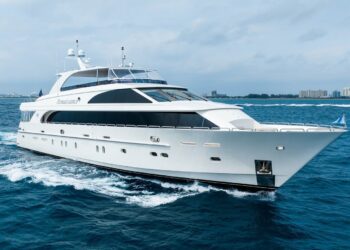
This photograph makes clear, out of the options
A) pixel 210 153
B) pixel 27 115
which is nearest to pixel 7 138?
pixel 27 115

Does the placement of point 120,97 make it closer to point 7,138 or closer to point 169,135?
point 169,135

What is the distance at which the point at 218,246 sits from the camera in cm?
848

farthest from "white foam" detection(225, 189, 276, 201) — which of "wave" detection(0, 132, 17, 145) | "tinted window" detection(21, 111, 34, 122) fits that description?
"wave" detection(0, 132, 17, 145)

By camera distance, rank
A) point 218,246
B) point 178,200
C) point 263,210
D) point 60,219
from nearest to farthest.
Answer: point 218,246 → point 60,219 → point 263,210 → point 178,200

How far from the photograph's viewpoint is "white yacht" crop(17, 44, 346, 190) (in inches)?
454

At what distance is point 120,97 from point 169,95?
2337mm

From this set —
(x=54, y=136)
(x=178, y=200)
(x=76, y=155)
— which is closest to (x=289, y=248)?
(x=178, y=200)

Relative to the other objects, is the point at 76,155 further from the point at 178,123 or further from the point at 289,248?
the point at 289,248

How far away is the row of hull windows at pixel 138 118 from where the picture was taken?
12797mm

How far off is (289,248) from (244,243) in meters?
1.15

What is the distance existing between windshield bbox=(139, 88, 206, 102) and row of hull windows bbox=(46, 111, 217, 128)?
102cm

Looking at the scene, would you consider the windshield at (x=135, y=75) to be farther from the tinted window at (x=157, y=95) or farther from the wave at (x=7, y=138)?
the wave at (x=7, y=138)

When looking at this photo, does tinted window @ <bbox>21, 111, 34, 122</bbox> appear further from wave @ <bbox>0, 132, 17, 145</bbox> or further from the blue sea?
the blue sea

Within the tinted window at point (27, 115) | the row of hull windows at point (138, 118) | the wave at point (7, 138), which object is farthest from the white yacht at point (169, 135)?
the wave at point (7, 138)
